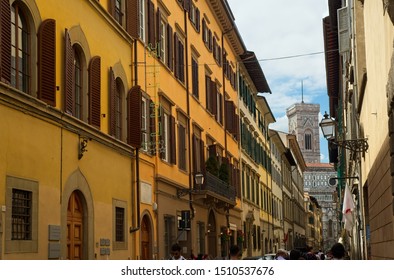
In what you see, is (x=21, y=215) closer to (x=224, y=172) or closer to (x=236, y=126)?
(x=236, y=126)

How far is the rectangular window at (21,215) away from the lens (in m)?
10.4

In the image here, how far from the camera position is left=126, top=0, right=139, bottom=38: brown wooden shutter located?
1603 cm

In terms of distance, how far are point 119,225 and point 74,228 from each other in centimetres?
191

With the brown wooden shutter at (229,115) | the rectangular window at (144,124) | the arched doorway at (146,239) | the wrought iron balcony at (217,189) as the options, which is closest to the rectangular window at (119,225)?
the rectangular window at (144,124)

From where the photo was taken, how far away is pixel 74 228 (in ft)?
42.1

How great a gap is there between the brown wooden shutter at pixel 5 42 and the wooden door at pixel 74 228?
3019 millimetres

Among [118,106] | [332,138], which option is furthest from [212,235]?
[118,106]

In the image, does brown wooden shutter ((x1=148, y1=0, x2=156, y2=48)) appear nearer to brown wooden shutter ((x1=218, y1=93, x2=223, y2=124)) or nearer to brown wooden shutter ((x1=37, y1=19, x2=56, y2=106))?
brown wooden shutter ((x1=218, y1=93, x2=223, y2=124))

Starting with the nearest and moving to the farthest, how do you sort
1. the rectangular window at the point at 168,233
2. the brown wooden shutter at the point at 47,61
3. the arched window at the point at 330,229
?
the brown wooden shutter at the point at 47,61
the rectangular window at the point at 168,233
the arched window at the point at 330,229

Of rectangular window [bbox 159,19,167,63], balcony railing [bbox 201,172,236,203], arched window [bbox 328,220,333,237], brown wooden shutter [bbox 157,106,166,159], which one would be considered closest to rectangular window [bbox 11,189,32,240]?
brown wooden shutter [bbox 157,106,166,159]

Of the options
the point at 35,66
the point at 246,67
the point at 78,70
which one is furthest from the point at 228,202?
the point at 35,66

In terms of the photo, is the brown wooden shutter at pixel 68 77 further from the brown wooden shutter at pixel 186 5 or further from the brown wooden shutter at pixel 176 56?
the brown wooden shutter at pixel 186 5

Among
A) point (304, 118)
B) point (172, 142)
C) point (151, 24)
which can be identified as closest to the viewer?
point (304, 118)
